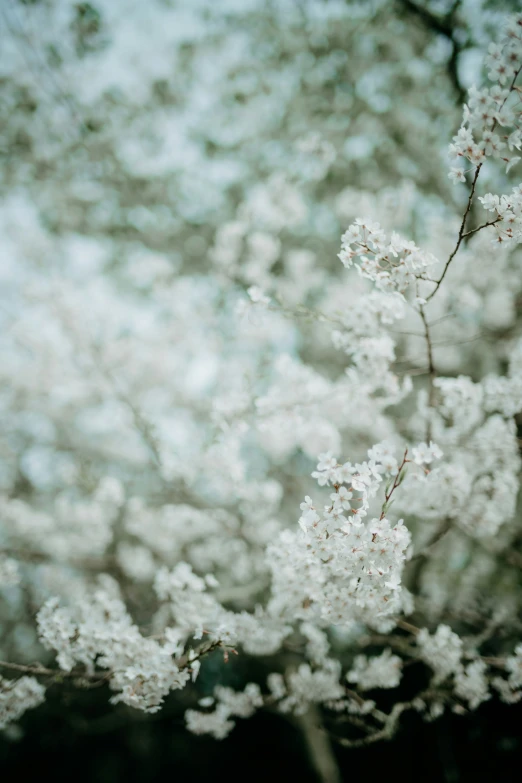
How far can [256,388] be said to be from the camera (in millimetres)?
2639

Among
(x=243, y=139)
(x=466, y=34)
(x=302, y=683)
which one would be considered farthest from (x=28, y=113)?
(x=302, y=683)

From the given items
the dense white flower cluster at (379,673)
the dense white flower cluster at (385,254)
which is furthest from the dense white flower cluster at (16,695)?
the dense white flower cluster at (385,254)

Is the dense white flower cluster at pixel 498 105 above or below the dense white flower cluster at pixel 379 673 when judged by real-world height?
above

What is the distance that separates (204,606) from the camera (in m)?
2.18

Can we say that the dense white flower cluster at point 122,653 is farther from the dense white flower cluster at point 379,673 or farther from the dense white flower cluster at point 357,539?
the dense white flower cluster at point 379,673

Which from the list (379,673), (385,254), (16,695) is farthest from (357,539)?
(16,695)

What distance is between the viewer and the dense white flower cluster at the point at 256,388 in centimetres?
210

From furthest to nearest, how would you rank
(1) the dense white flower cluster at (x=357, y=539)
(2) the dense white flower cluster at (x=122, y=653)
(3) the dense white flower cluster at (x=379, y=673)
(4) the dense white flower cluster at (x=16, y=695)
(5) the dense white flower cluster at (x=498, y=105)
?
1. (3) the dense white flower cluster at (x=379, y=673)
2. (4) the dense white flower cluster at (x=16, y=695)
3. (2) the dense white flower cluster at (x=122, y=653)
4. (1) the dense white flower cluster at (x=357, y=539)
5. (5) the dense white flower cluster at (x=498, y=105)

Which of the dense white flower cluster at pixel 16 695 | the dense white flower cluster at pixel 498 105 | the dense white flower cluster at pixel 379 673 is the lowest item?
the dense white flower cluster at pixel 379 673

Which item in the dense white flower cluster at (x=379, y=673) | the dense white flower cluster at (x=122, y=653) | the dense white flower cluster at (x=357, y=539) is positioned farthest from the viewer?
the dense white flower cluster at (x=379, y=673)

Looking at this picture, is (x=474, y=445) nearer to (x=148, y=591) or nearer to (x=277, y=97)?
(x=148, y=591)

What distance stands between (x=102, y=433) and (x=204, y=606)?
3498 mm

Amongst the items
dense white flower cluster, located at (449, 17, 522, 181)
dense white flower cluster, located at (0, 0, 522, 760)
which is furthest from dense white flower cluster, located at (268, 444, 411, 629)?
dense white flower cluster, located at (449, 17, 522, 181)

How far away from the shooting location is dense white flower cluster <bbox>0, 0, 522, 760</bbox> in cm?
210
